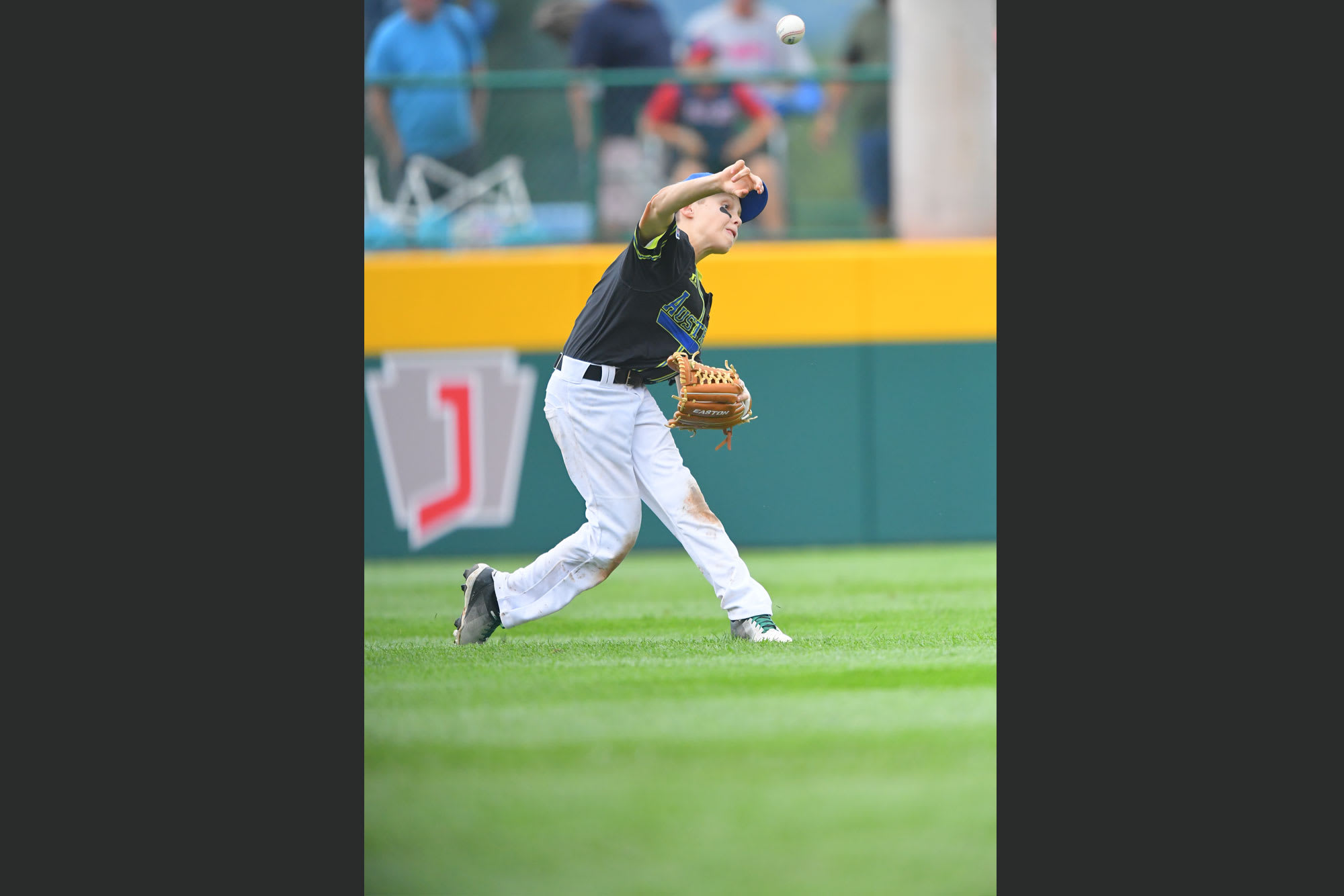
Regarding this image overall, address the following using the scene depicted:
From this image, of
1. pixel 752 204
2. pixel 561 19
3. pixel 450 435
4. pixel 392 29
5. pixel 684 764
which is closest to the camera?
pixel 684 764

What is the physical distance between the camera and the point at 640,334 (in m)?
5.21

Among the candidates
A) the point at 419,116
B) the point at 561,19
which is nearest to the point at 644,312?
the point at 419,116

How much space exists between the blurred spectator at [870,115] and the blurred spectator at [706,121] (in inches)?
15.5

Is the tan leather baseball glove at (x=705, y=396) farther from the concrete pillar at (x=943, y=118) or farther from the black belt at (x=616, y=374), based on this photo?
the concrete pillar at (x=943, y=118)

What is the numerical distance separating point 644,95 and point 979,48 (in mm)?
2136

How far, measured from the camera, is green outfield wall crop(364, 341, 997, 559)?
27.8ft

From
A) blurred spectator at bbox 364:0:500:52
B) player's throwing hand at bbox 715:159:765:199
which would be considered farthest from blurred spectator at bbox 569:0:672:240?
player's throwing hand at bbox 715:159:765:199

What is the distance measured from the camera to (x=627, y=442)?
17.2 feet

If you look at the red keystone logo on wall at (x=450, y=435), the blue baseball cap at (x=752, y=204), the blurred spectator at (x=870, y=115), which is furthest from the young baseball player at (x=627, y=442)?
the blurred spectator at (x=870, y=115)

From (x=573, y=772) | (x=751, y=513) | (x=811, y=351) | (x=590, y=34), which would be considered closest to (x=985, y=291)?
(x=811, y=351)

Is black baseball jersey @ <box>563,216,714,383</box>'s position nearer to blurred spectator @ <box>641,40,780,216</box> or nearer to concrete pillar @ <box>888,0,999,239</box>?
blurred spectator @ <box>641,40,780,216</box>

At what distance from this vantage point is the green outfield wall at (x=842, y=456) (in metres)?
8.46

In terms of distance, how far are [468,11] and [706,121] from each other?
2.99 m

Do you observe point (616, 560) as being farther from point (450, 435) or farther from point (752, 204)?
point (450, 435)
